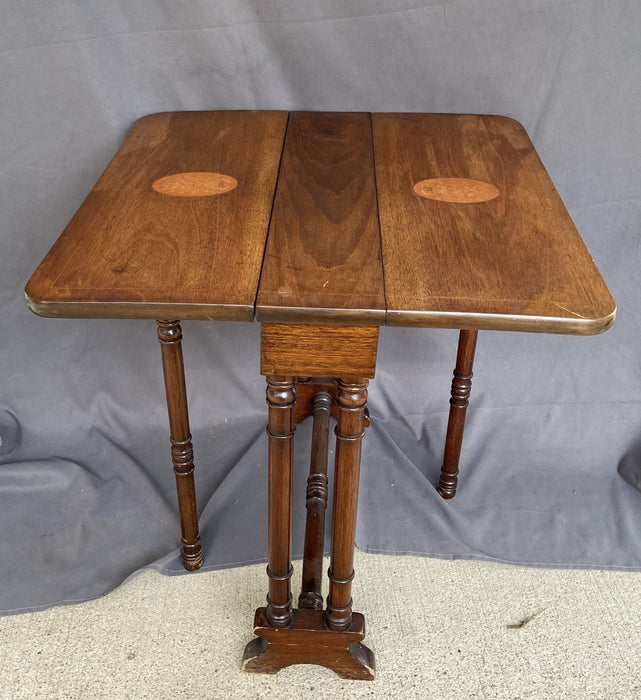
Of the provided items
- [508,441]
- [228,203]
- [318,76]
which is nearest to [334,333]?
[228,203]

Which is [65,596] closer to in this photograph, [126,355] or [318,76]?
[126,355]

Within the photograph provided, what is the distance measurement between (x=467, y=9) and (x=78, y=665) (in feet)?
5.26

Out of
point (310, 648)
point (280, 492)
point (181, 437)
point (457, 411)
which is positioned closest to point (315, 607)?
point (310, 648)

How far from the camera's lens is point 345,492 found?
1.38 m

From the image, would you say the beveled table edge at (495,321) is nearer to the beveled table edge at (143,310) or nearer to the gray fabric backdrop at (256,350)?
the beveled table edge at (143,310)

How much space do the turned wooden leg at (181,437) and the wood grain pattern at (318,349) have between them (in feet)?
1.25

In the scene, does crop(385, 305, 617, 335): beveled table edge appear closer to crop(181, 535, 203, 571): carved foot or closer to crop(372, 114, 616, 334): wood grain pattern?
crop(372, 114, 616, 334): wood grain pattern

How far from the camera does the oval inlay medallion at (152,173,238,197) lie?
141cm

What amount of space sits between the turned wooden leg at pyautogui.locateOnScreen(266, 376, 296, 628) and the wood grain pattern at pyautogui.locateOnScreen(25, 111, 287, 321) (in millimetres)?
191

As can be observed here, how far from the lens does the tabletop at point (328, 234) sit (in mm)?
1105

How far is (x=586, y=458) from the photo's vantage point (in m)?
2.13

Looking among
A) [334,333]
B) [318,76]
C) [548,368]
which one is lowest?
[548,368]

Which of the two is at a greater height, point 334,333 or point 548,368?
point 334,333

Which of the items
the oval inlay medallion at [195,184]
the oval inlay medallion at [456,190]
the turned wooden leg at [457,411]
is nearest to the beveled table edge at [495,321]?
the oval inlay medallion at [456,190]
